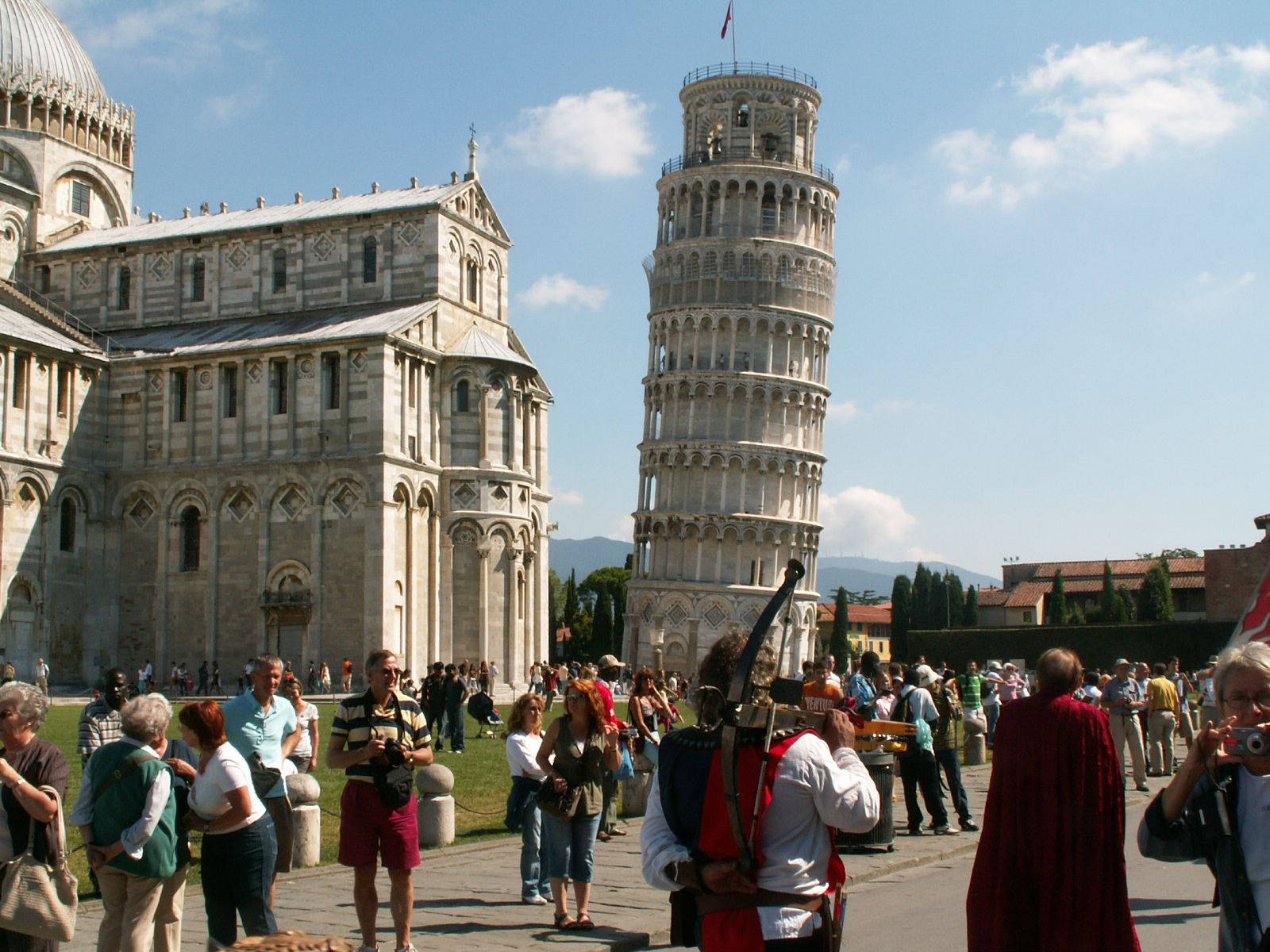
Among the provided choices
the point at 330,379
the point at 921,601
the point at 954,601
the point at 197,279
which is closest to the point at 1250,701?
the point at 330,379

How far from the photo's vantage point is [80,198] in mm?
54000

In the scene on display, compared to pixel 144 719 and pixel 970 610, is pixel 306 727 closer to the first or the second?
pixel 144 719

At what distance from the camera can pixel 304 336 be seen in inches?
1784

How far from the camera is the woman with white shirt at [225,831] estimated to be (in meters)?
7.97

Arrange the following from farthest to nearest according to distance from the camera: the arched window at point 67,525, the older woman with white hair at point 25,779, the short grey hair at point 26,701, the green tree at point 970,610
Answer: the green tree at point 970,610 < the arched window at point 67,525 < the short grey hair at point 26,701 < the older woman with white hair at point 25,779

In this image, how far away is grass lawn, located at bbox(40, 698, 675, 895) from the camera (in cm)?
1458

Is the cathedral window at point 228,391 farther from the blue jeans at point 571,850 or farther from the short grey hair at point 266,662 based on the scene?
the short grey hair at point 266,662

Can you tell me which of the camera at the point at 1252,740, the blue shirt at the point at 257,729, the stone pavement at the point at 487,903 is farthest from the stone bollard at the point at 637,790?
the camera at the point at 1252,740

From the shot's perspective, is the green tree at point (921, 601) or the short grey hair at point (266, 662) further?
the green tree at point (921, 601)

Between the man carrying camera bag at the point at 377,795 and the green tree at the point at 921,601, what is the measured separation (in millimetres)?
89145

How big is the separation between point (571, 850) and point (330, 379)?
35679 millimetres

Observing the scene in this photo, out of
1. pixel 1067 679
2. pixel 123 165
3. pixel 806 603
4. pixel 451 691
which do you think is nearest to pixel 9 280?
pixel 123 165

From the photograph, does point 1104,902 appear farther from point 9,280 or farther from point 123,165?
point 123,165

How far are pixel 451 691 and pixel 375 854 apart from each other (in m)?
15.7
